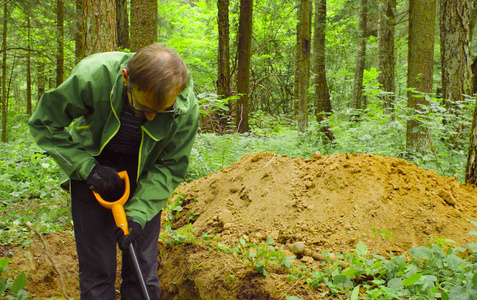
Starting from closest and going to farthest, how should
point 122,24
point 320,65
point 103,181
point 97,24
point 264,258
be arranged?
1. point 103,181
2. point 264,258
3. point 97,24
4. point 122,24
5. point 320,65

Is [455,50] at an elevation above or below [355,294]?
above

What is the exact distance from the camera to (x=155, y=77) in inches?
70.1

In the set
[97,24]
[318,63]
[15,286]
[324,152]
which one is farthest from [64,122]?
[318,63]

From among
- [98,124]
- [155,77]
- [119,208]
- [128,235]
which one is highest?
[155,77]

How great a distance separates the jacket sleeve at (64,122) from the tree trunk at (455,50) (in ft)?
23.5

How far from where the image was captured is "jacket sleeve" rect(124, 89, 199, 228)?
2.26 m

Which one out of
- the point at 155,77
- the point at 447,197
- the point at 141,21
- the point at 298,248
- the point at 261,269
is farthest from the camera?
the point at 141,21

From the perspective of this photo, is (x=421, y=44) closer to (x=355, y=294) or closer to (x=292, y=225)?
(x=292, y=225)

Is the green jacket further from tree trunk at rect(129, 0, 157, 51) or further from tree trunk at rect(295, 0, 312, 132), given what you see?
tree trunk at rect(295, 0, 312, 132)

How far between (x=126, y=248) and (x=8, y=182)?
13.5ft

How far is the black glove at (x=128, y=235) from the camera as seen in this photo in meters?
2.04

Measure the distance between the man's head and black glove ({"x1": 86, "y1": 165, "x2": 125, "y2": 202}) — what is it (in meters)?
0.49

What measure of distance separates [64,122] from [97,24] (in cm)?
274

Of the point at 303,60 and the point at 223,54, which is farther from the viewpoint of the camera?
the point at 223,54
